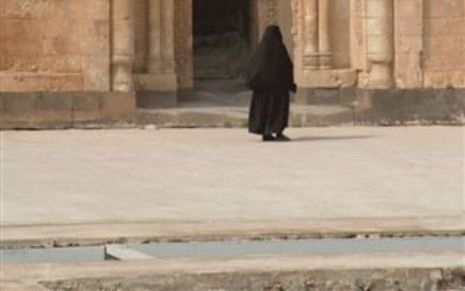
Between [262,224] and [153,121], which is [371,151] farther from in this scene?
[262,224]

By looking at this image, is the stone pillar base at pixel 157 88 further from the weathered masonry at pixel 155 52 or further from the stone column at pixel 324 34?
the stone column at pixel 324 34

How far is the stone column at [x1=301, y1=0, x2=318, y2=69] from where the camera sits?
21.7 meters

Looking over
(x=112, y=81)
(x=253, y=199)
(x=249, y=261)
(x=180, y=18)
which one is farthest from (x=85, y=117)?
(x=249, y=261)

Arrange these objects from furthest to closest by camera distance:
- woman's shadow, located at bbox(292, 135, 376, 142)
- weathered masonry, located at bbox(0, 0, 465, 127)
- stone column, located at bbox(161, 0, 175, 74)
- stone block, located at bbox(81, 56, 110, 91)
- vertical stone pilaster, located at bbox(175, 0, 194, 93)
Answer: vertical stone pilaster, located at bbox(175, 0, 194, 93) → stone column, located at bbox(161, 0, 175, 74) → stone block, located at bbox(81, 56, 110, 91) → weathered masonry, located at bbox(0, 0, 465, 127) → woman's shadow, located at bbox(292, 135, 376, 142)

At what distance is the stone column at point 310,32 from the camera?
71.1 feet

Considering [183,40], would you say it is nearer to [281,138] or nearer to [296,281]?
[281,138]

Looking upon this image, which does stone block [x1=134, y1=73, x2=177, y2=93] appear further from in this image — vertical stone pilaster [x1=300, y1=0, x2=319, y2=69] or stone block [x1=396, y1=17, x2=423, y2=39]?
stone block [x1=396, y1=17, x2=423, y2=39]

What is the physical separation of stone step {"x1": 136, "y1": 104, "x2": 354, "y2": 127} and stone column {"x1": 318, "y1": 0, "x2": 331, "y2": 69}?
98 centimetres

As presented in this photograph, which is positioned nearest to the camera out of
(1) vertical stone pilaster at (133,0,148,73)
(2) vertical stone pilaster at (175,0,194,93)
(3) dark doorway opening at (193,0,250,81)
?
(1) vertical stone pilaster at (133,0,148,73)

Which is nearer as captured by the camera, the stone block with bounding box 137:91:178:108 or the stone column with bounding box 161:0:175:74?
the stone block with bounding box 137:91:178:108

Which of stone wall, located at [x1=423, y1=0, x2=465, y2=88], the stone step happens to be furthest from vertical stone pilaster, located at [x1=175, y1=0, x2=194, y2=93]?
stone wall, located at [x1=423, y1=0, x2=465, y2=88]

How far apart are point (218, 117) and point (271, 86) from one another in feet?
8.13

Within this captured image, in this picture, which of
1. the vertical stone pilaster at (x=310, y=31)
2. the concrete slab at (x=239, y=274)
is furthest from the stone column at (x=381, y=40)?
the concrete slab at (x=239, y=274)

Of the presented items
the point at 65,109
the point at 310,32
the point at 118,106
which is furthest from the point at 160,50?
the point at 310,32
